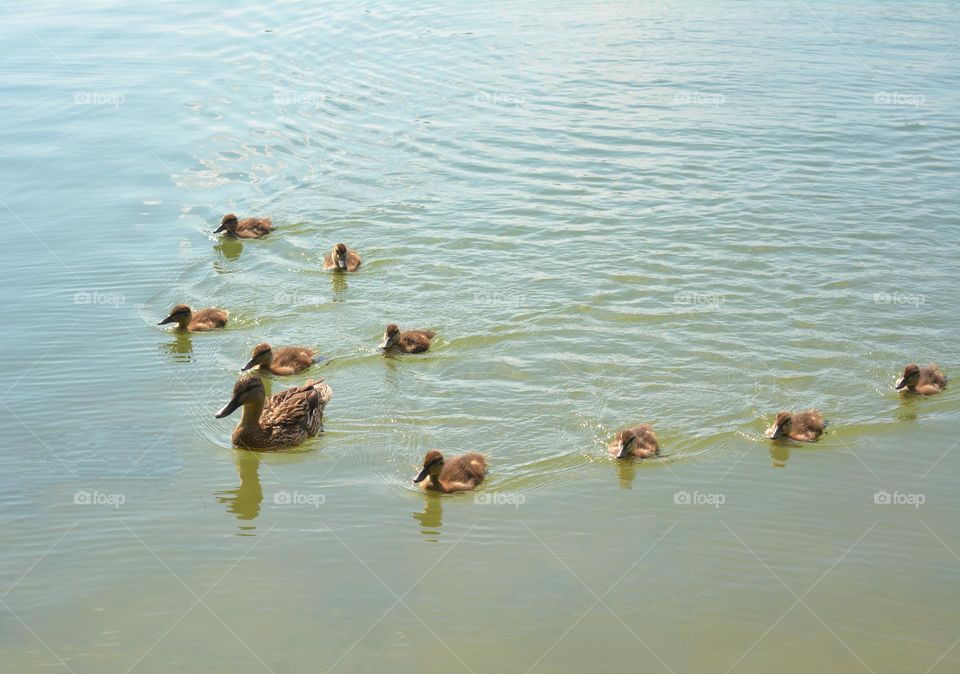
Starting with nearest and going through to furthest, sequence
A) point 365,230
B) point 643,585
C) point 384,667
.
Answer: point 384,667 → point 643,585 → point 365,230

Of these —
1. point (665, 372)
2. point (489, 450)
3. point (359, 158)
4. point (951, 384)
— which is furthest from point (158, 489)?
point (359, 158)

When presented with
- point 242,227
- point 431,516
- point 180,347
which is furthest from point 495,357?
point 242,227

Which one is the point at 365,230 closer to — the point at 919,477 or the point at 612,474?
the point at 612,474

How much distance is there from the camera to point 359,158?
667 inches

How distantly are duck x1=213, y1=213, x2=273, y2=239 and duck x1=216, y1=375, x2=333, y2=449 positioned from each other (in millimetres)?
4396

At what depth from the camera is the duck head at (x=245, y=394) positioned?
9875 millimetres

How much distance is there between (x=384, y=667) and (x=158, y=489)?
2.90m

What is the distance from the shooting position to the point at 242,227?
1404 centimetres

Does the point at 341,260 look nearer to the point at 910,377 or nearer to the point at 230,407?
the point at 230,407

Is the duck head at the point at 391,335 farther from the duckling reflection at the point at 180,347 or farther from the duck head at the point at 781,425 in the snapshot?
the duck head at the point at 781,425

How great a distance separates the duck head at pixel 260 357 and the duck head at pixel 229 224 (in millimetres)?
3339

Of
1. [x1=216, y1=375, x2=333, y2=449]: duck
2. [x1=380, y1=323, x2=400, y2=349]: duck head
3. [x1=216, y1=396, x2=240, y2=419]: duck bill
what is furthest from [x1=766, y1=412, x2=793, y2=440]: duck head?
[x1=216, y1=396, x2=240, y2=419]: duck bill

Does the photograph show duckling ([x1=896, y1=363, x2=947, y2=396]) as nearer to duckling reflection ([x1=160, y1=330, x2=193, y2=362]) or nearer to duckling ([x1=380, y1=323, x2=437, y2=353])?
duckling ([x1=380, y1=323, x2=437, y2=353])

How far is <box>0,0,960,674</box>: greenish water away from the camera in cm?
744
